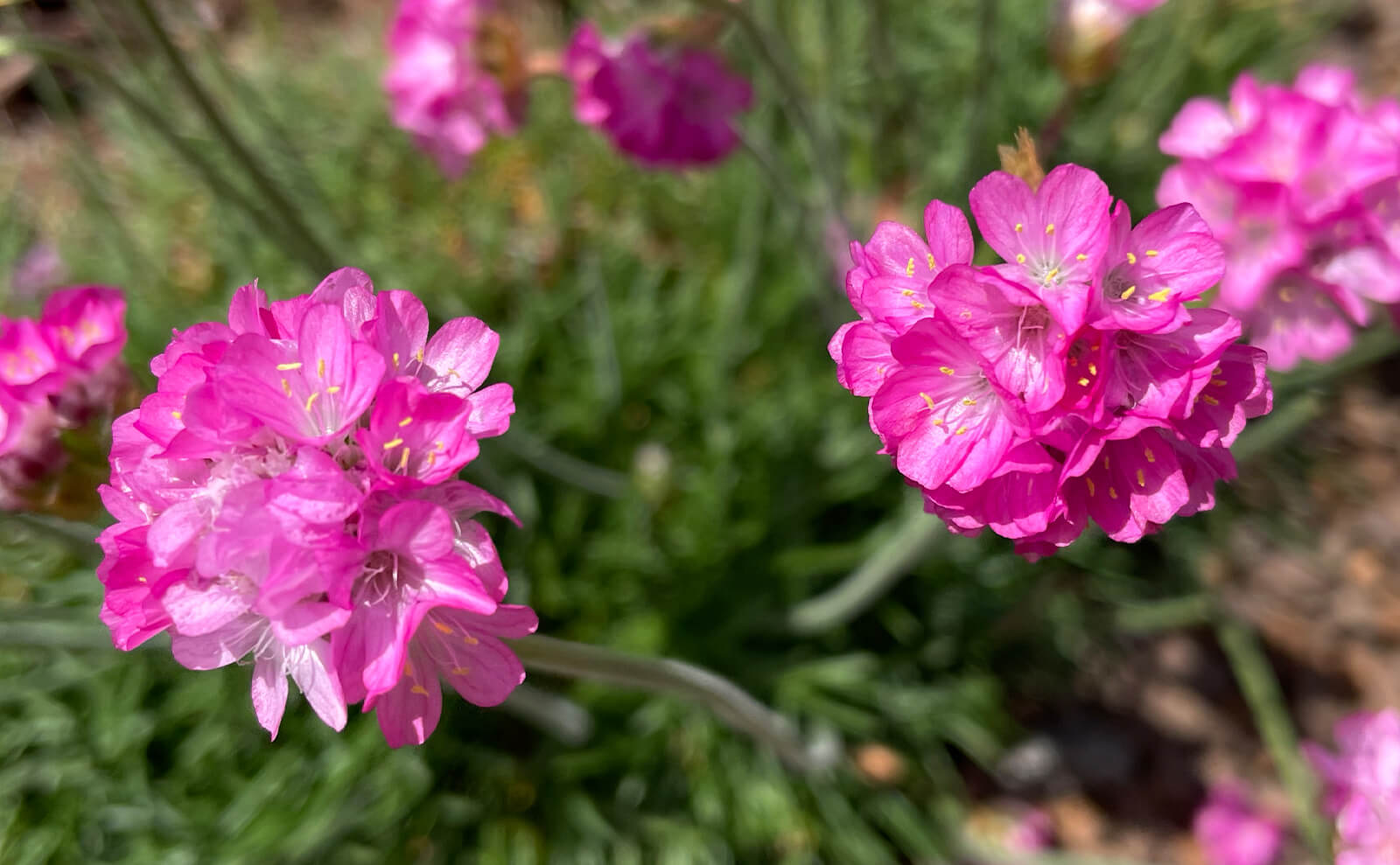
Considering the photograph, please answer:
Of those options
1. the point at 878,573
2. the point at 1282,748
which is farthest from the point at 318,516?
the point at 1282,748

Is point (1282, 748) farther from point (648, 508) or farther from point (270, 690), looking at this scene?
point (270, 690)

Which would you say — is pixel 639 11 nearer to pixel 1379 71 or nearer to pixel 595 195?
pixel 595 195

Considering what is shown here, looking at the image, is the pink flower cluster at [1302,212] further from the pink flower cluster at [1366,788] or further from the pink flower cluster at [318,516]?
the pink flower cluster at [318,516]

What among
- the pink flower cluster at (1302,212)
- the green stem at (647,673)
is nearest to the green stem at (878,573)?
the green stem at (647,673)

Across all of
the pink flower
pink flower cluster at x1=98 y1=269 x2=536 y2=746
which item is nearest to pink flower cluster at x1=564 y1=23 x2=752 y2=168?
pink flower cluster at x1=98 y1=269 x2=536 y2=746

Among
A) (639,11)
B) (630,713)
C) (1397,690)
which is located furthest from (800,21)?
(1397,690)

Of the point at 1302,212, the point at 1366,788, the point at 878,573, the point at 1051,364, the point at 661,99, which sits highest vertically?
the point at 661,99

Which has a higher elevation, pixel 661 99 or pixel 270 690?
pixel 661 99
